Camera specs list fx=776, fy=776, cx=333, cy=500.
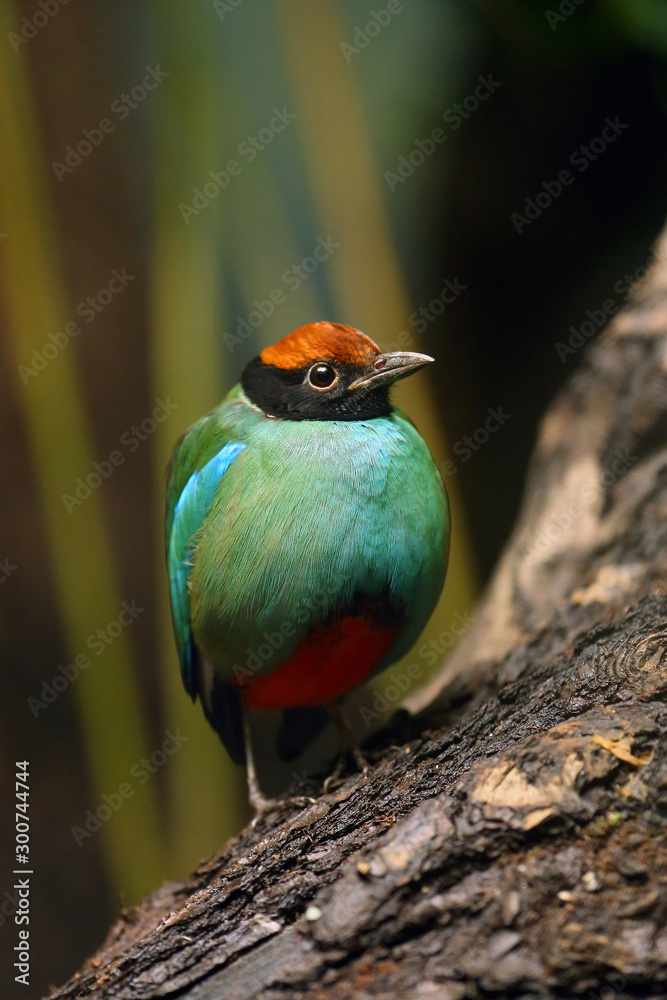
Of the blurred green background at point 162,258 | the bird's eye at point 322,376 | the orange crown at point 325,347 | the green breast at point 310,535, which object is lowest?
the green breast at point 310,535

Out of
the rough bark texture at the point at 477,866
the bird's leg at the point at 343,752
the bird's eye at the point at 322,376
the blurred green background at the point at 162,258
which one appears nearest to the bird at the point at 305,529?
the bird's eye at the point at 322,376

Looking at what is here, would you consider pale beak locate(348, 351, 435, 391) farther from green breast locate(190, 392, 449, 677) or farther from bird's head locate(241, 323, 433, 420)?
green breast locate(190, 392, 449, 677)

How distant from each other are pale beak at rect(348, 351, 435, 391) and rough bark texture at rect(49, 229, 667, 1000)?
1166mm

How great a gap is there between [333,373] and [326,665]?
1.09 metres

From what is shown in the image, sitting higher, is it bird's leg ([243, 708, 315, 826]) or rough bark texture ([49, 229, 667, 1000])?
bird's leg ([243, 708, 315, 826])

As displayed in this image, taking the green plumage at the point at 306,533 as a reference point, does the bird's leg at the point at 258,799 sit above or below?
below

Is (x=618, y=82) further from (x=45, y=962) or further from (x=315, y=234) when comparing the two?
(x=45, y=962)

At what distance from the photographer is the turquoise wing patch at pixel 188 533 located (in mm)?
2875

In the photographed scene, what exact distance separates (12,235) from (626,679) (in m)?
3.68

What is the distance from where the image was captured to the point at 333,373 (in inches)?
115

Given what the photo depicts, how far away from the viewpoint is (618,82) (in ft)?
15.9

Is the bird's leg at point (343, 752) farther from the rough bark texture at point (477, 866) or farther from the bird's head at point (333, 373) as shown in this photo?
the bird's head at point (333, 373)

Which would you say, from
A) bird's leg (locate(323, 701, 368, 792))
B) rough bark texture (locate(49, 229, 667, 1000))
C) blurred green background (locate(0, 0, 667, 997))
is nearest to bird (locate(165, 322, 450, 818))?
bird's leg (locate(323, 701, 368, 792))

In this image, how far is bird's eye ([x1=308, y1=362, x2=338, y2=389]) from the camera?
292 cm
